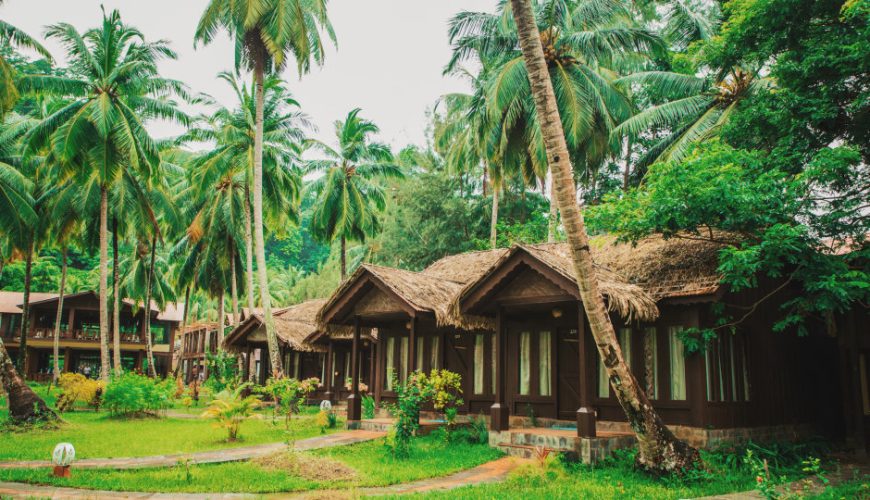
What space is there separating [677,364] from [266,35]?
1424 cm

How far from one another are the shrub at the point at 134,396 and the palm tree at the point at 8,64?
779 cm

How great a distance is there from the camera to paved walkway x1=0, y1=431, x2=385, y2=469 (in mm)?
9773

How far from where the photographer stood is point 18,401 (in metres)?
14.1

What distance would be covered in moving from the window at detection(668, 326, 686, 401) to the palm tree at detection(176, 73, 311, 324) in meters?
15.7

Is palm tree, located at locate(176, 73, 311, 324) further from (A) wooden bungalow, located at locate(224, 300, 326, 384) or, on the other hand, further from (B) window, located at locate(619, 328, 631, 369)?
(B) window, located at locate(619, 328, 631, 369)

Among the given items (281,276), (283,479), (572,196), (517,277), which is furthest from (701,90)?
(281,276)

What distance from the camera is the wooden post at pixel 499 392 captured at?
1195cm

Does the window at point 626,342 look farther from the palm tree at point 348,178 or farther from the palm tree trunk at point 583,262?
the palm tree at point 348,178

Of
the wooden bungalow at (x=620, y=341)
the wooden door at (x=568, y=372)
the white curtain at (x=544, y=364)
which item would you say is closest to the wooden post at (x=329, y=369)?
the wooden bungalow at (x=620, y=341)

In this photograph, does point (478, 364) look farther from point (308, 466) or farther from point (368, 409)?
point (308, 466)

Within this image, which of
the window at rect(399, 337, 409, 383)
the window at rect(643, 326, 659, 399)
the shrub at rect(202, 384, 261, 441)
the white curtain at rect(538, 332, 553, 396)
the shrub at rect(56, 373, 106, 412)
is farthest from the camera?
the shrub at rect(56, 373, 106, 412)

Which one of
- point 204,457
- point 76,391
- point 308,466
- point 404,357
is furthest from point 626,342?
point 76,391

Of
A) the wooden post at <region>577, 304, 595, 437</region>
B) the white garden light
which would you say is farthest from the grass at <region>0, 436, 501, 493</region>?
the wooden post at <region>577, 304, 595, 437</region>

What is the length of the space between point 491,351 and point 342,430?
4.07m
